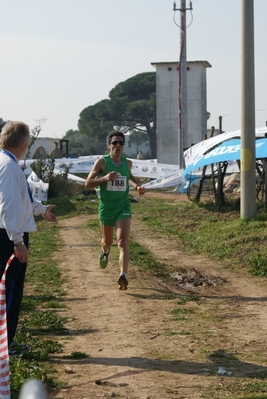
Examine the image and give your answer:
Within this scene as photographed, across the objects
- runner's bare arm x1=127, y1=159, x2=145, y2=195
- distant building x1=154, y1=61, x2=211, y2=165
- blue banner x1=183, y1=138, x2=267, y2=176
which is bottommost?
runner's bare arm x1=127, y1=159, x2=145, y2=195

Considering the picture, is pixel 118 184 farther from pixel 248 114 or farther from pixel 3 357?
pixel 248 114

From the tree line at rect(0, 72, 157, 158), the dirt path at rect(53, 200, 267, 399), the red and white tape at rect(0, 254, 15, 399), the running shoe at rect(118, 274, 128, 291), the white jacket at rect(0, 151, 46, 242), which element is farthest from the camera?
the tree line at rect(0, 72, 157, 158)

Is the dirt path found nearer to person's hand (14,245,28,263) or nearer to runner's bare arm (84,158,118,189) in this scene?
person's hand (14,245,28,263)

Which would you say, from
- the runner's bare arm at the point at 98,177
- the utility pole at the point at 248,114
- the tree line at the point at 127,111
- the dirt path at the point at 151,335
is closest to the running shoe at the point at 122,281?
the dirt path at the point at 151,335

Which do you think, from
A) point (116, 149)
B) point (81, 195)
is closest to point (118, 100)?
point (81, 195)

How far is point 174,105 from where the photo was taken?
154 ft

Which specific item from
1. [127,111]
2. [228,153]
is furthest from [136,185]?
[127,111]

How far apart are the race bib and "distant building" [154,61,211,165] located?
36585 mm

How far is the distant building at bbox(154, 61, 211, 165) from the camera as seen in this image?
4606cm

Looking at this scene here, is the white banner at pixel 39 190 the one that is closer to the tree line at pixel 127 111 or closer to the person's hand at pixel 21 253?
the person's hand at pixel 21 253

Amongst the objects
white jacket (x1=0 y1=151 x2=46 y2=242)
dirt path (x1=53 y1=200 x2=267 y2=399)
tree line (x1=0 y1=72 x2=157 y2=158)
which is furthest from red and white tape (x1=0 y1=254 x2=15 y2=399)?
tree line (x1=0 y1=72 x2=157 y2=158)

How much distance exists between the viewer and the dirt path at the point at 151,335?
17.2ft

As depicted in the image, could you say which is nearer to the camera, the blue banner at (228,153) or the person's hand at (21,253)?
the person's hand at (21,253)

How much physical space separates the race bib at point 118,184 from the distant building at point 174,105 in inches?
1440
